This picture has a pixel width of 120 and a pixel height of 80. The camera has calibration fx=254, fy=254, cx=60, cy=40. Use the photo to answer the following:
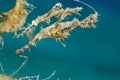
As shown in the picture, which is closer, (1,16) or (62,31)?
(62,31)

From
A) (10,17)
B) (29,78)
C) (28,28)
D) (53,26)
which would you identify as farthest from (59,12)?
(29,78)

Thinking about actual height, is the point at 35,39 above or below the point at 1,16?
below

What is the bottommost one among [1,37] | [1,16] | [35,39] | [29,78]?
[29,78]

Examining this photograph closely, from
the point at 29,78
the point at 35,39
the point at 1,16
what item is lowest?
the point at 29,78

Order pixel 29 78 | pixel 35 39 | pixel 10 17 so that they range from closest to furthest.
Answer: pixel 29 78 < pixel 35 39 < pixel 10 17

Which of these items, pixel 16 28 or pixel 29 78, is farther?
pixel 16 28

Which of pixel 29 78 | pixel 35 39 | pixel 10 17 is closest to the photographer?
pixel 29 78

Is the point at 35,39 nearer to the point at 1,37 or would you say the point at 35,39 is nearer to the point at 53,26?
the point at 53,26

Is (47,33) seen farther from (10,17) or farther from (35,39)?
(10,17)

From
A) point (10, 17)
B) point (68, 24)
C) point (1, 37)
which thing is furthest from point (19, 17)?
point (68, 24)
